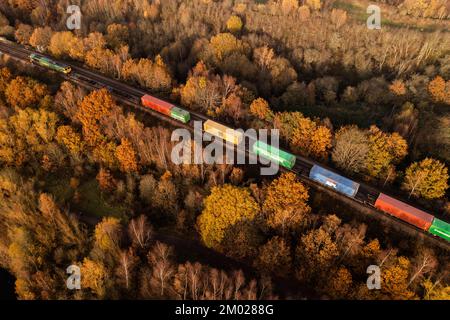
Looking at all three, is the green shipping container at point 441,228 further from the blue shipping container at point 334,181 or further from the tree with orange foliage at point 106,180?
the tree with orange foliage at point 106,180

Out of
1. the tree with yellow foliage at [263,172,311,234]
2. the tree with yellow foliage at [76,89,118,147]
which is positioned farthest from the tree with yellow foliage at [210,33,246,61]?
the tree with yellow foliage at [263,172,311,234]

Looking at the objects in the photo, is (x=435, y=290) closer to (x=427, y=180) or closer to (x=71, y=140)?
(x=427, y=180)

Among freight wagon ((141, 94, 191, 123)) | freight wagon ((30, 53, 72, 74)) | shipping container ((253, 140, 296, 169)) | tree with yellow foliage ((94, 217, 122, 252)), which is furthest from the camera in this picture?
freight wagon ((30, 53, 72, 74))

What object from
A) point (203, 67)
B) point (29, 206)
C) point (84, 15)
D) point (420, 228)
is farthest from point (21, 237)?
point (84, 15)

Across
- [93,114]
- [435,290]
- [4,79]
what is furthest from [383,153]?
[4,79]

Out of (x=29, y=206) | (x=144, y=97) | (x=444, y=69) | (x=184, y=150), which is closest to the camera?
(x=29, y=206)

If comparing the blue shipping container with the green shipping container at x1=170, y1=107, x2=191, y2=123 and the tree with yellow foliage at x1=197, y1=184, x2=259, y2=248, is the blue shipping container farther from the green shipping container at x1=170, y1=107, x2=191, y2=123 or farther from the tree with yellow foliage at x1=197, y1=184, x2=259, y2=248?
the green shipping container at x1=170, y1=107, x2=191, y2=123

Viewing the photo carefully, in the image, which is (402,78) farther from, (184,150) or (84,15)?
(84,15)

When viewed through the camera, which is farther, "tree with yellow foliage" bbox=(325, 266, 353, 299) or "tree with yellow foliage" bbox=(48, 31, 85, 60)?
"tree with yellow foliage" bbox=(48, 31, 85, 60)
